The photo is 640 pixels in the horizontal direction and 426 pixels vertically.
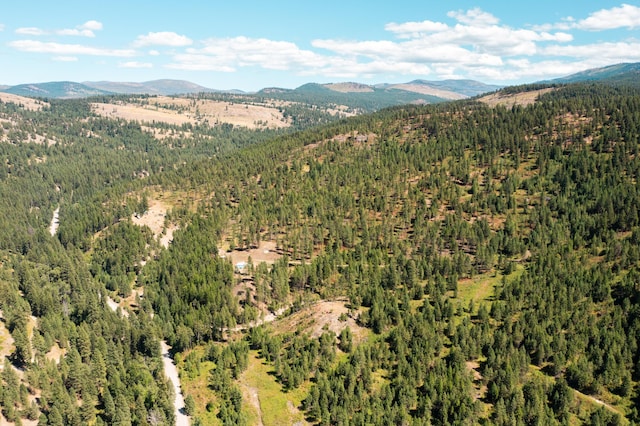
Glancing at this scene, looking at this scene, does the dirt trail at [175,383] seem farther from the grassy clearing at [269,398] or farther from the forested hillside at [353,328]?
the grassy clearing at [269,398]

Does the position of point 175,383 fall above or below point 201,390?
below

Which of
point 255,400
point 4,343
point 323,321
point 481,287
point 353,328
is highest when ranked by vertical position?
point 481,287

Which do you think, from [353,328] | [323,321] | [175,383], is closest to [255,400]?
[175,383]

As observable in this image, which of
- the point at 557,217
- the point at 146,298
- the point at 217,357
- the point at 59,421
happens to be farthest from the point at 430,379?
the point at 557,217

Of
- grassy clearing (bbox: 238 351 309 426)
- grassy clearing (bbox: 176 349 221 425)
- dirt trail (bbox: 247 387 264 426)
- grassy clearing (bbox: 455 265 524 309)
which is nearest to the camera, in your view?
grassy clearing (bbox: 238 351 309 426)

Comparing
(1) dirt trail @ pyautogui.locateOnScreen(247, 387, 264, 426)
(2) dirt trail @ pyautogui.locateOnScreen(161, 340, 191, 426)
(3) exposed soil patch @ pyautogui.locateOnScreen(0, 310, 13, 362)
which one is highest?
(3) exposed soil patch @ pyautogui.locateOnScreen(0, 310, 13, 362)

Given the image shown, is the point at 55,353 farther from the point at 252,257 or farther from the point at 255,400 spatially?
the point at 252,257

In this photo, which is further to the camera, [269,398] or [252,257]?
[252,257]

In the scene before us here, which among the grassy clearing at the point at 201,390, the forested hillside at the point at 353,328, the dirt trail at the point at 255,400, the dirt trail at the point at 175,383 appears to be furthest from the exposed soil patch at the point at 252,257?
the dirt trail at the point at 255,400

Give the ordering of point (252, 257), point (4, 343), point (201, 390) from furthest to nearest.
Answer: point (252, 257) < point (4, 343) < point (201, 390)

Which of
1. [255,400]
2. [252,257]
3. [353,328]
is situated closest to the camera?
[255,400]

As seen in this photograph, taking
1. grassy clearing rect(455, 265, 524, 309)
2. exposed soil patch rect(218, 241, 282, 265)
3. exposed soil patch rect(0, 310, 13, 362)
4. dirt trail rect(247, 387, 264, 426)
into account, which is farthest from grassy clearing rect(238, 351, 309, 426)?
exposed soil patch rect(218, 241, 282, 265)

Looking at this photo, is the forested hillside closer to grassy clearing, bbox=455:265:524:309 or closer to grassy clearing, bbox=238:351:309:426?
grassy clearing, bbox=238:351:309:426
